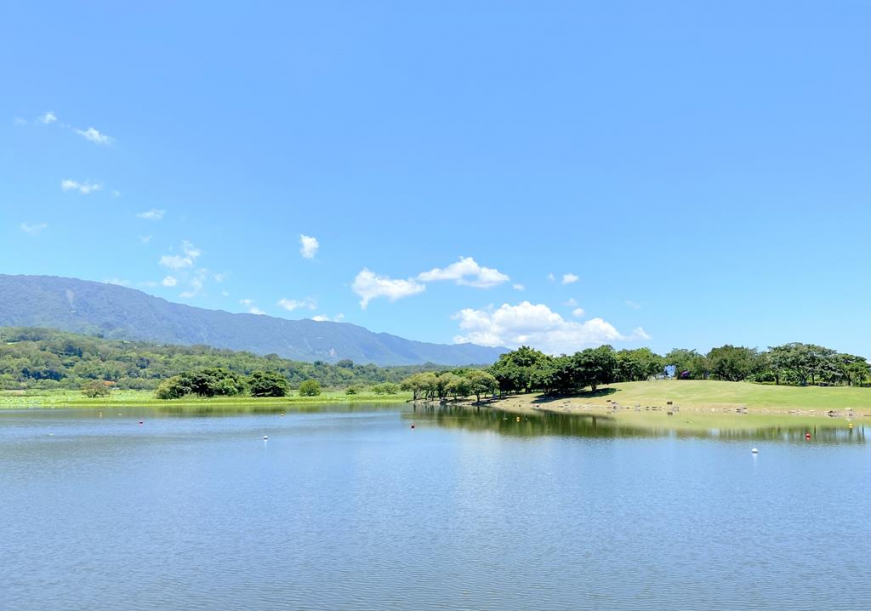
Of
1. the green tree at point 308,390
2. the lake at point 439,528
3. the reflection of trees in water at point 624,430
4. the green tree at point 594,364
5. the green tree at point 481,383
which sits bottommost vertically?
the lake at point 439,528

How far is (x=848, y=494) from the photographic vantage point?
125 feet

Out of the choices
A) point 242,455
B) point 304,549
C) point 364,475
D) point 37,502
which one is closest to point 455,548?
point 304,549

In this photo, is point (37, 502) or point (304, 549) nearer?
point (304, 549)

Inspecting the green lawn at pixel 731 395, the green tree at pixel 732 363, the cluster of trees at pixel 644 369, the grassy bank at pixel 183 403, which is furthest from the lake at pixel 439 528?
the green tree at pixel 732 363

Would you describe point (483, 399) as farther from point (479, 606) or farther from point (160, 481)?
point (479, 606)

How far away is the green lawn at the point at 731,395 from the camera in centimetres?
10800

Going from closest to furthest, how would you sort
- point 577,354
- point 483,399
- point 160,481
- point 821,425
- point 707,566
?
point 707,566, point 160,481, point 821,425, point 577,354, point 483,399

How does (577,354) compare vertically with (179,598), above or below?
above

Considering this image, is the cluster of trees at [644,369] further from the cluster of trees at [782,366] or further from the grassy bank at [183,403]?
the grassy bank at [183,403]

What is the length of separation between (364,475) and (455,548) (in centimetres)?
2090

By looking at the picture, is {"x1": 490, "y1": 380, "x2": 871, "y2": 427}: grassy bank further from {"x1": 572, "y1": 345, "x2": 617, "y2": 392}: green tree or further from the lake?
the lake

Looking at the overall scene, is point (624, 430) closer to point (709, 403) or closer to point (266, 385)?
point (709, 403)

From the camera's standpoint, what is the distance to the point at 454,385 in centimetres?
16188

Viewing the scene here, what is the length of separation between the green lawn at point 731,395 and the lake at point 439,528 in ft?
170
